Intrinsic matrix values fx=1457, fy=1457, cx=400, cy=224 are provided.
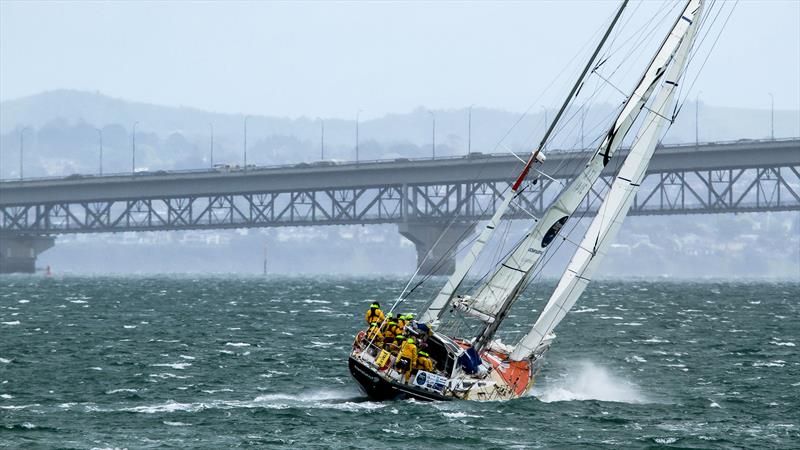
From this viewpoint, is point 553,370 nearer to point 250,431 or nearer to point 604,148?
point 604,148

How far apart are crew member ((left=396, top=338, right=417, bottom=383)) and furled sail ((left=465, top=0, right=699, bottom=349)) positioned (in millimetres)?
3330

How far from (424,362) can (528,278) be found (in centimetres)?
616

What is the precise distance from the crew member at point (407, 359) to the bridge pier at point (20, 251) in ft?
507

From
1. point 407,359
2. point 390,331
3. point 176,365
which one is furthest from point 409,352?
point 176,365

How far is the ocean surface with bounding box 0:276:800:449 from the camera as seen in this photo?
35.5 meters

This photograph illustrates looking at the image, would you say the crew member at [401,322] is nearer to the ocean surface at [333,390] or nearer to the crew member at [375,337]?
the crew member at [375,337]

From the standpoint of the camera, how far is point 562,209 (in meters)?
43.4

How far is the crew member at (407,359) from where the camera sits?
132 ft

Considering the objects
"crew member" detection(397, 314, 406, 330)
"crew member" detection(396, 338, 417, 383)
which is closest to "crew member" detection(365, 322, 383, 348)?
"crew member" detection(397, 314, 406, 330)

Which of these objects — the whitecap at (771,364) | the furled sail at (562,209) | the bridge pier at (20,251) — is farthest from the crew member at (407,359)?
the bridge pier at (20,251)

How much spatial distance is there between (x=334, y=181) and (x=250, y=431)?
134 meters

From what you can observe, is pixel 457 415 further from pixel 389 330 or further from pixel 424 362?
pixel 389 330

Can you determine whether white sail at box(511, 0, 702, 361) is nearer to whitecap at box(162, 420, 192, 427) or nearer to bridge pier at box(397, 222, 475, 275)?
whitecap at box(162, 420, 192, 427)

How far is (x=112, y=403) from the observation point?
40812mm
